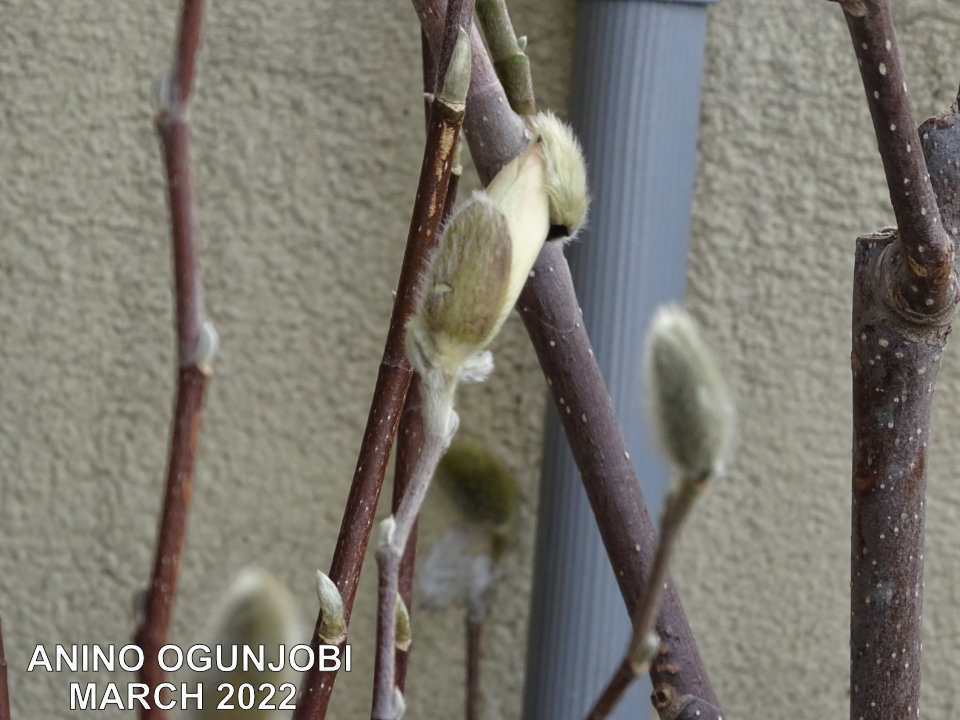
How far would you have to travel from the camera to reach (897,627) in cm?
29

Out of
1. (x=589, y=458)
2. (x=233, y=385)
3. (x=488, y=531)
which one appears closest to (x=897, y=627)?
(x=589, y=458)

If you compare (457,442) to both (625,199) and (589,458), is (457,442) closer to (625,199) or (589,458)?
(625,199)

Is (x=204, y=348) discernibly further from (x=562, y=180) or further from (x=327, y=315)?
(x=327, y=315)

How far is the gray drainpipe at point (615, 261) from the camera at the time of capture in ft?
1.74

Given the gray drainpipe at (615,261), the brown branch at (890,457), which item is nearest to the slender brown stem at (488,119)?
the brown branch at (890,457)

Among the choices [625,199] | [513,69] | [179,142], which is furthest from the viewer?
[625,199]

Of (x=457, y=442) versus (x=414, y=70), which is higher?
(x=414, y=70)

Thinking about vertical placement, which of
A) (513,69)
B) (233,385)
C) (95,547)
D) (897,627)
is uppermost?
(513,69)

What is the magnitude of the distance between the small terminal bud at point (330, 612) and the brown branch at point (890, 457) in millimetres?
167

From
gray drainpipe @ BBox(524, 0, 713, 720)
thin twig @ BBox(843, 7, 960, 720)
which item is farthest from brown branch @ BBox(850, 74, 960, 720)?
gray drainpipe @ BBox(524, 0, 713, 720)

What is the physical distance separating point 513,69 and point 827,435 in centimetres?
38

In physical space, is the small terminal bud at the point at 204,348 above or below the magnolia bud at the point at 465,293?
below

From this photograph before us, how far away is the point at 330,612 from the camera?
0.65ft

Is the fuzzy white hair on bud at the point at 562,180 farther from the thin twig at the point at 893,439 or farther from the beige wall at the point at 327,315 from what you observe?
the beige wall at the point at 327,315
